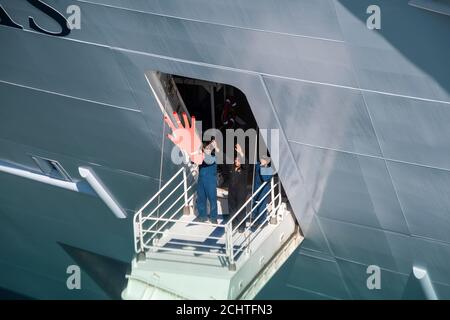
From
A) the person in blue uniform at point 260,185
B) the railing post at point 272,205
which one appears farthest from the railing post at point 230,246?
the railing post at point 272,205

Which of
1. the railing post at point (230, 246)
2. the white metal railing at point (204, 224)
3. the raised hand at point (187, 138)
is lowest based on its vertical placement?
the railing post at point (230, 246)

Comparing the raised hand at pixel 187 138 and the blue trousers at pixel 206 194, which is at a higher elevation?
the raised hand at pixel 187 138

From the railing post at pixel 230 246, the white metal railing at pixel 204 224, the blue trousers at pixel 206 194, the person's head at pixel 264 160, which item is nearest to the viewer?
the railing post at pixel 230 246

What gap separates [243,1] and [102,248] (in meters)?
3.33

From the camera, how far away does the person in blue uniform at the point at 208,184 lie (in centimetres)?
570

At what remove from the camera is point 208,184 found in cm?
581

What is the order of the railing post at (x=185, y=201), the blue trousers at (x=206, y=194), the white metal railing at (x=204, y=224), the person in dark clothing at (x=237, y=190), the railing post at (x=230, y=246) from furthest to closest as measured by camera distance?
the person in dark clothing at (x=237, y=190) → the railing post at (x=185, y=201) → the blue trousers at (x=206, y=194) → the white metal railing at (x=204, y=224) → the railing post at (x=230, y=246)

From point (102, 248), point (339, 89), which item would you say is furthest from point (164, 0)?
point (102, 248)

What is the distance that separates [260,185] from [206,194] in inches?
16.8

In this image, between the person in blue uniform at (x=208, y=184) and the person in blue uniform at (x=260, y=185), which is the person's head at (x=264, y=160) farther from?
the person in blue uniform at (x=208, y=184)

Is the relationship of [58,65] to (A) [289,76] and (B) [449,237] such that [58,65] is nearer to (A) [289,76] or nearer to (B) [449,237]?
(A) [289,76]

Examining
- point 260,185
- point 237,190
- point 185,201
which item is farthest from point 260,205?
point 185,201

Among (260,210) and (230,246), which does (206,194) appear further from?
(230,246)

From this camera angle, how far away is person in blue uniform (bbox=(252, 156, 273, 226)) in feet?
18.6
